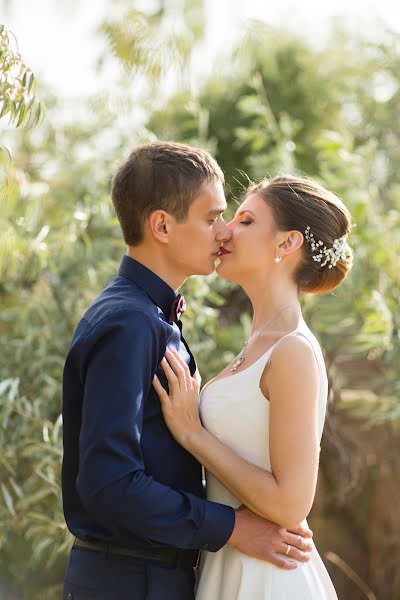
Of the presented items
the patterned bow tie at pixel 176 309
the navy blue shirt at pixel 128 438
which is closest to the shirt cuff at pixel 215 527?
the navy blue shirt at pixel 128 438

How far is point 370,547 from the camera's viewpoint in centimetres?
612

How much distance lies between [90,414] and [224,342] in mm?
2886

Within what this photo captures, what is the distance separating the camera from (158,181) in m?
2.34

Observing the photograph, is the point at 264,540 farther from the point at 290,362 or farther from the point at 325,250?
the point at 325,250

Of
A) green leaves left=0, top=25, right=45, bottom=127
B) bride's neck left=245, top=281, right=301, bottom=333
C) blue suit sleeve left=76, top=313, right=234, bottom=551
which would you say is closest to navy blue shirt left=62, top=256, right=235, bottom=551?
blue suit sleeve left=76, top=313, right=234, bottom=551

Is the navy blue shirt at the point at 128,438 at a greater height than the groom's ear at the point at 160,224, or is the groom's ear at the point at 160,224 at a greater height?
the groom's ear at the point at 160,224

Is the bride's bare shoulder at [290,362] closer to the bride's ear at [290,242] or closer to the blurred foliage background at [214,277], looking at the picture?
the bride's ear at [290,242]

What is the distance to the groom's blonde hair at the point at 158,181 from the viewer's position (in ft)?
7.68

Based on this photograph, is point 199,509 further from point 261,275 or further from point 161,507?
point 261,275

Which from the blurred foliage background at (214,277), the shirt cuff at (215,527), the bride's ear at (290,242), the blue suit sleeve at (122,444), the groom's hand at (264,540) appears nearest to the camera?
the blue suit sleeve at (122,444)

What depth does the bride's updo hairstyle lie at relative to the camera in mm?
2635

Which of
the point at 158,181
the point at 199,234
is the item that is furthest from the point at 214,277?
the point at 158,181

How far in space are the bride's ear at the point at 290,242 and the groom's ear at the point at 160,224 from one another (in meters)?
0.43

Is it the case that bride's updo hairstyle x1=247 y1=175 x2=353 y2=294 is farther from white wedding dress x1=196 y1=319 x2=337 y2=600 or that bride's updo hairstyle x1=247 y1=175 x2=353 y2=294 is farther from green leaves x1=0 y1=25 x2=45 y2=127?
green leaves x1=0 y1=25 x2=45 y2=127
